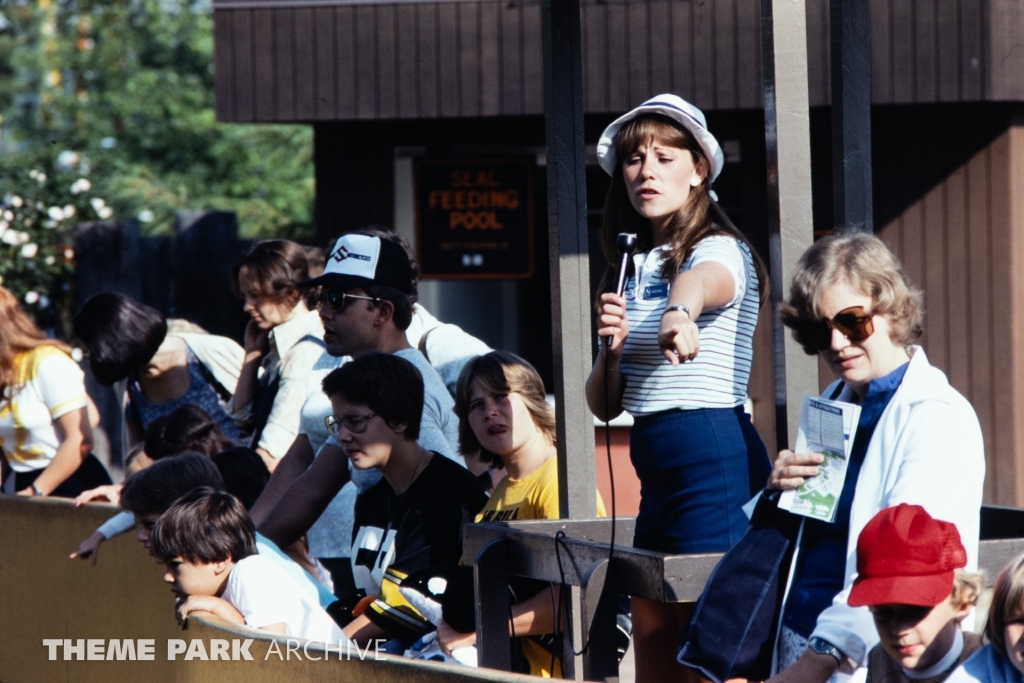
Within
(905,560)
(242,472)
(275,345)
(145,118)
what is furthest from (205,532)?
(145,118)

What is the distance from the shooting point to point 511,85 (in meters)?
8.83

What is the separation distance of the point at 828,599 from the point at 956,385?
6.15 m

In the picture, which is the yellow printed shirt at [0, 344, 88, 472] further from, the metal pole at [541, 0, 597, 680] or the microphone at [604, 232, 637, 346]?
the microphone at [604, 232, 637, 346]

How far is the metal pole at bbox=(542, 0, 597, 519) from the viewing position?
3791mm

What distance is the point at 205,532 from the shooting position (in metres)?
4.34

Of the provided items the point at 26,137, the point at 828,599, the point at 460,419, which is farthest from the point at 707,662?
the point at 26,137

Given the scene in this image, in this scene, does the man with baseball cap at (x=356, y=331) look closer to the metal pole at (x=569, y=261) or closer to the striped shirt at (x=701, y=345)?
the metal pole at (x=569, y=261)

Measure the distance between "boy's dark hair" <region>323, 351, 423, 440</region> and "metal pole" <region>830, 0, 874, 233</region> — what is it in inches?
58.8

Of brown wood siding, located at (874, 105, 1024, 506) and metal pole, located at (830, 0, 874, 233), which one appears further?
brown wood siding, located at (874, 105, 1024, 506)

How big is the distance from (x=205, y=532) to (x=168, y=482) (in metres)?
0.61

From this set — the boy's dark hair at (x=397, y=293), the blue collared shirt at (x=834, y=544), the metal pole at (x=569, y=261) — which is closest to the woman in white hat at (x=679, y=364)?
the metal pole at (x=569, y=261)

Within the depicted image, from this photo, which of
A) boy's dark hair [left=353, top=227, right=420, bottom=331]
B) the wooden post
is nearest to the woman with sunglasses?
boy's dark hair [left=353, top=227, right=420, bottom=331]

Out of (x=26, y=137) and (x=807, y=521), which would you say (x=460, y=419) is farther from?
(x=26, y=137)

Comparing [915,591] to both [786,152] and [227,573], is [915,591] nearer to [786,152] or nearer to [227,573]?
[786,152]
